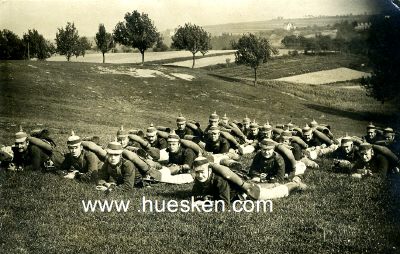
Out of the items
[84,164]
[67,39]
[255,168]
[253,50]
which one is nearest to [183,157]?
[255,168]

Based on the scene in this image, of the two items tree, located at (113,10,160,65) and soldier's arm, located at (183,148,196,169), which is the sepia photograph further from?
tree, located at (113,10,160,65)

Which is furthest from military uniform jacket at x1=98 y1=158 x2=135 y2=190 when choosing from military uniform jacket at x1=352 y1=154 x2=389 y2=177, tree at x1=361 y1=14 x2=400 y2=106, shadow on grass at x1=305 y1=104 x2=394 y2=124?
shadow on grass at x1=305 y1=104 x2=394 y2=124

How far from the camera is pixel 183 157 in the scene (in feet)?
34.5

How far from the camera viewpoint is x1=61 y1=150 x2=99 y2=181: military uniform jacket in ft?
29.6

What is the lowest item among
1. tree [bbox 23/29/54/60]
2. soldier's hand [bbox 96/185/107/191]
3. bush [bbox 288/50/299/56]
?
soldier's hand [bbox 96/185/107/191]

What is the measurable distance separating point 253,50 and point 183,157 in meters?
29.2

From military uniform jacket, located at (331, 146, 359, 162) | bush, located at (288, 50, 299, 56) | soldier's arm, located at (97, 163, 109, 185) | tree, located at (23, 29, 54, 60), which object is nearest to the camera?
soldier's arm, located at (97, 163, 109, 185)

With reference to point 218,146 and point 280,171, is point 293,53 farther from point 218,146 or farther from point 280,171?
point 280,171

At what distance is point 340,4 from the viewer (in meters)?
9.82

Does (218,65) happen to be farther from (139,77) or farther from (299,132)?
(299,132)

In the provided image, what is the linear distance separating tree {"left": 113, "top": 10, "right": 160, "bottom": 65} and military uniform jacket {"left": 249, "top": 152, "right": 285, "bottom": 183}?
28.4m

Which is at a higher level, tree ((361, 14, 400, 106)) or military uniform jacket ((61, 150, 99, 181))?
tree ((361, 14, 400, 106))

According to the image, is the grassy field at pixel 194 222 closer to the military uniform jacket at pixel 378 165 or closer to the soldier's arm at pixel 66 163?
the military uniform jacket at pixel 378 165

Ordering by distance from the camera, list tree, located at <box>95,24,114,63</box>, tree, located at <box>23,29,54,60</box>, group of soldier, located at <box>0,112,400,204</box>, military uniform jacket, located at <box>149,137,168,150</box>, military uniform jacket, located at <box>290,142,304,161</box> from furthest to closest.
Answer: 1. tree, located at <box>95,24,114,63</box>
2. tree, located at <box>23,29,54,60</box>
3. military uniform jacket, located at <box>149,137,168,150</box>
4. military uniform jacket, located at <box>290,142,304,161</box>
5. group of soldier, located at <box>0,112,400,204</box>
